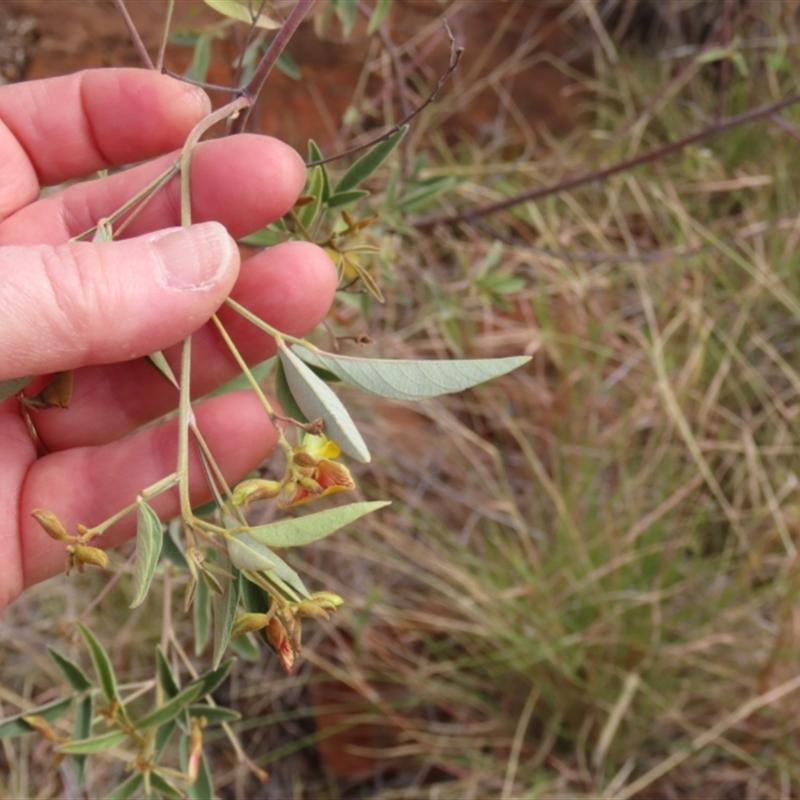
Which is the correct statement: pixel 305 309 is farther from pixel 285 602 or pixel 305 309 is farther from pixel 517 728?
pixel 517 728

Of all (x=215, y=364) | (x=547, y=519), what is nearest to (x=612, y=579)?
Result: (x=547, y=519)

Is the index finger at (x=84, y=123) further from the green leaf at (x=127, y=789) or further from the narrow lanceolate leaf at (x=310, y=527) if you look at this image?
the green leaf at (x=127, y=789)

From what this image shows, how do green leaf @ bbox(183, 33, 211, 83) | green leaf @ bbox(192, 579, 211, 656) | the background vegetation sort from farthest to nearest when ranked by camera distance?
the background vegetation → green leaf @ bbox(183, 33, 211, 83) → green leaf @ bbox(192, 579, 211, 656)

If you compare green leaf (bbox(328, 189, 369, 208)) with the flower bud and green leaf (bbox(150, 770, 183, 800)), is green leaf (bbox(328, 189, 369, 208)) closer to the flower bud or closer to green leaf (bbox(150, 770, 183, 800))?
the flower bud

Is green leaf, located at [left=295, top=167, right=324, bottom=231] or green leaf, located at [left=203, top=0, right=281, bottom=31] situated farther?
green leaf, located at [left=295, top=167, right=324, bottom=231]

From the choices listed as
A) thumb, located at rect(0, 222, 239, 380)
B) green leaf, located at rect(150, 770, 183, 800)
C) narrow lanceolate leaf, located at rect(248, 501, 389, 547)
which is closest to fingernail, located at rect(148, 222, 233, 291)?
thumb, located at rect(0, 222, 239, 380)

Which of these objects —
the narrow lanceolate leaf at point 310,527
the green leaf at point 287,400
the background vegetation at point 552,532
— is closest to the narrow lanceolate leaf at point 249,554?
the narrow lanceolate leaf at point 310,527
